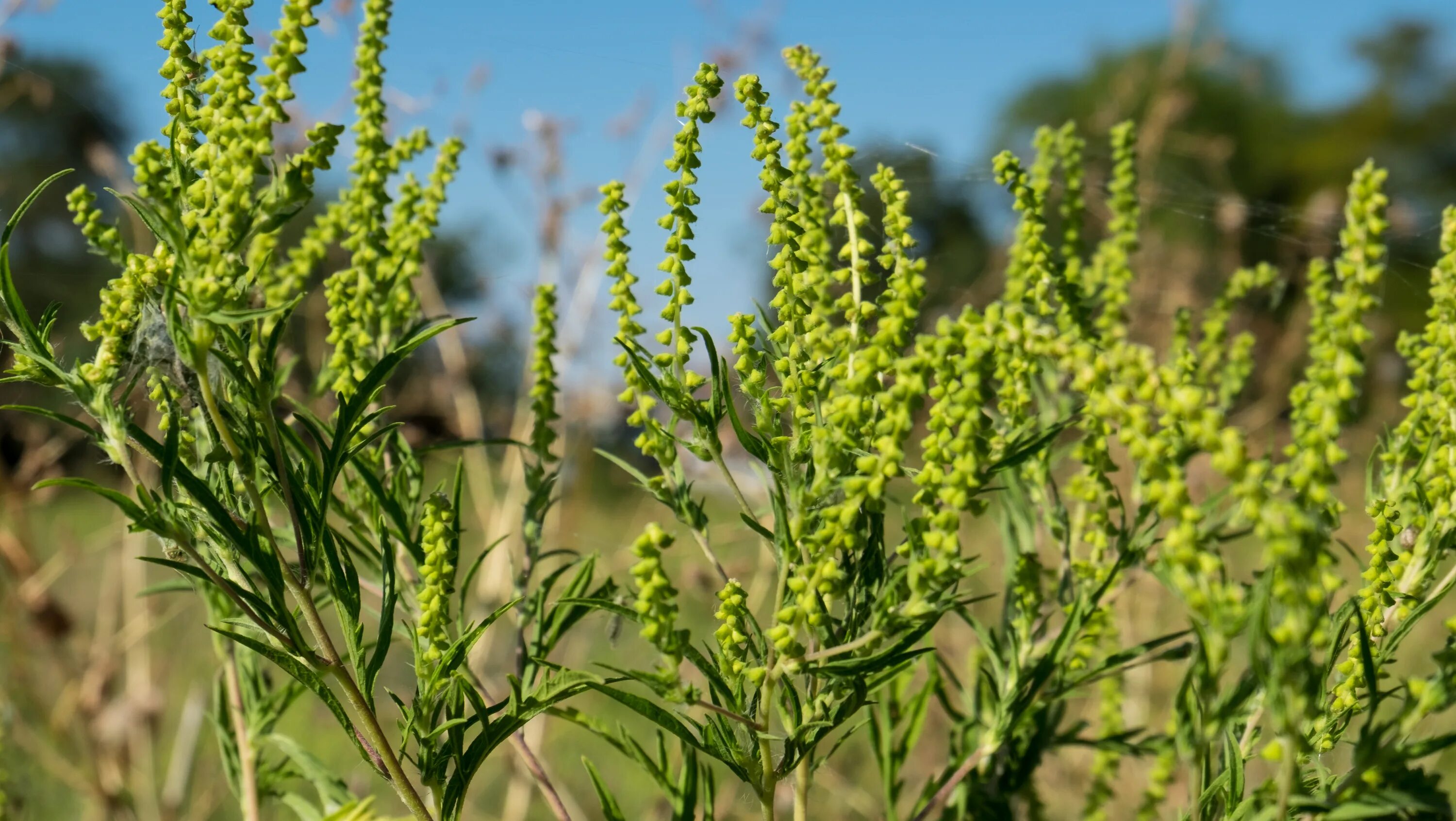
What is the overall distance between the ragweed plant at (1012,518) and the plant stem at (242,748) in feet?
1.32

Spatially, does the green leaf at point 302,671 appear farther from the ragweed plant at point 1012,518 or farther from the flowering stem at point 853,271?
the flowering stem at point 853,271

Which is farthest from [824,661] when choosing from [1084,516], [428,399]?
[428,399]

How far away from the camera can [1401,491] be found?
983mm

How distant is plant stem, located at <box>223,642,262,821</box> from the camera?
1.09 meters

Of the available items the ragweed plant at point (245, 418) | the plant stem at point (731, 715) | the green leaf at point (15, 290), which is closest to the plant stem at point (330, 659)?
the ragweed plant at point (245, 418)

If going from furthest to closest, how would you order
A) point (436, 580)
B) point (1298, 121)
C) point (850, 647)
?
point (1298, 121) → point (436, 580) → point (850, 647)

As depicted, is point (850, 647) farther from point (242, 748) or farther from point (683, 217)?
point (242, 748)

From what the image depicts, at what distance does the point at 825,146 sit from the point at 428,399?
10.4 ft

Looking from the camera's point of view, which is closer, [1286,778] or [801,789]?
[1286,778]

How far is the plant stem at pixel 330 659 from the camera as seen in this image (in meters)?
0.76

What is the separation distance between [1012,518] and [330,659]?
2.34 feet

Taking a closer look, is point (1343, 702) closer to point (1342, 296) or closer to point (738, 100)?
point (1342, 296)

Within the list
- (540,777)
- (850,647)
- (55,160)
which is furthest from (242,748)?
(55,160)

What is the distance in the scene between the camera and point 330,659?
2.58 ft
